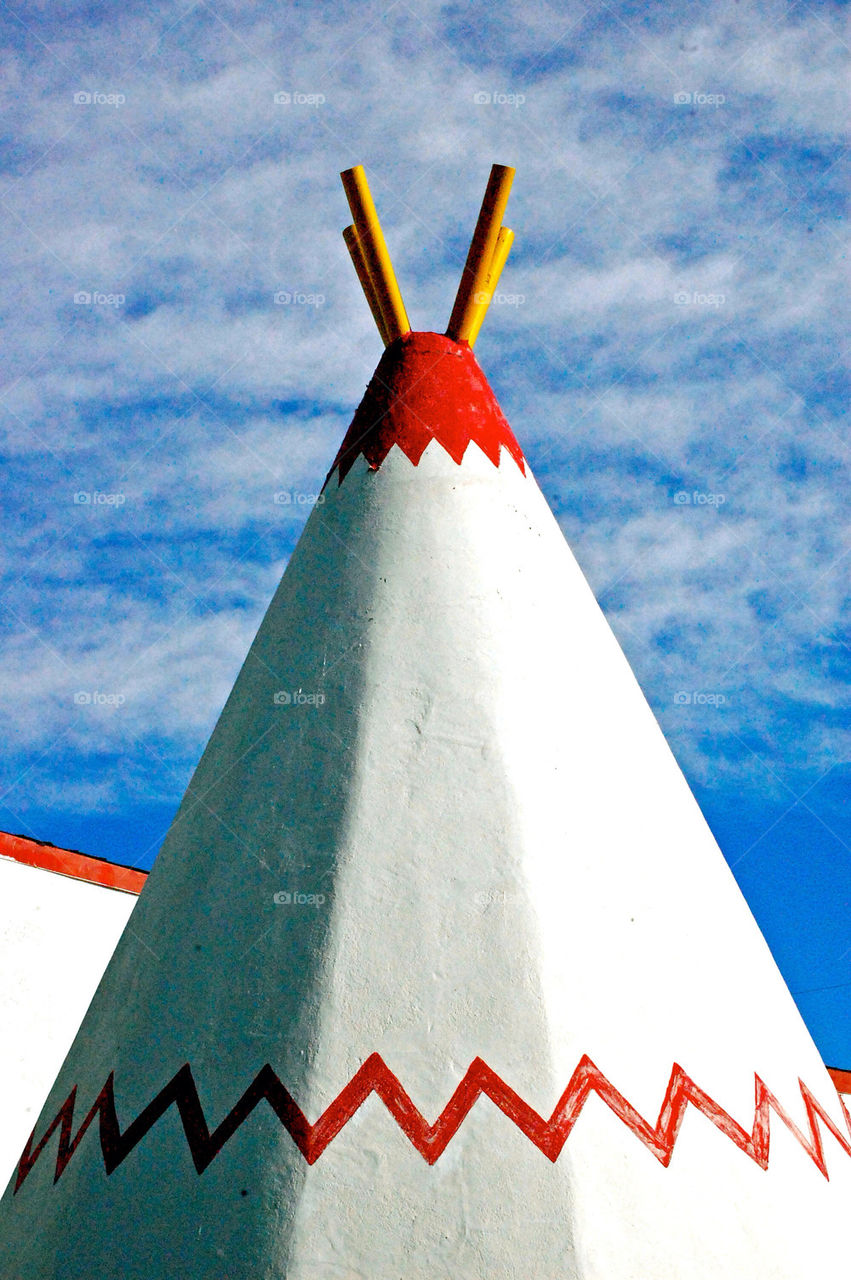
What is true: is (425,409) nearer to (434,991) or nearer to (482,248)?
(482,248)

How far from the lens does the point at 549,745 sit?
114 inches

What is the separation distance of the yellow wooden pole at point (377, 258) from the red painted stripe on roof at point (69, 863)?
3.16 meters

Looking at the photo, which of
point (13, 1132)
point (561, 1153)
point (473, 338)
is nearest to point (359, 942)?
point (561, 1153)

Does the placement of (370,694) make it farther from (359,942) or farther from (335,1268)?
(335,1268)

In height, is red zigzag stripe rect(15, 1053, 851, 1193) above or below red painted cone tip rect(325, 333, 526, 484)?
below

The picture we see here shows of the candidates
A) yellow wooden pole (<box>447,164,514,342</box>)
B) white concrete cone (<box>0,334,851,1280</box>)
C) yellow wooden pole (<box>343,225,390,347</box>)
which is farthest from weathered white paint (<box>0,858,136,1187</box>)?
yellow wooden pole (<box>447,164,514,342</box>)

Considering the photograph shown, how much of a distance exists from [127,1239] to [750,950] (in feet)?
5.56

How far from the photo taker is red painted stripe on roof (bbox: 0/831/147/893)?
222 inches

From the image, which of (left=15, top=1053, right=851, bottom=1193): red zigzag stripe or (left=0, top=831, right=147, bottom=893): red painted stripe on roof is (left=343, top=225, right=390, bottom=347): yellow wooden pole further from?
(left=0, top=831, right=147, bottom=893): red painted stripe on roof

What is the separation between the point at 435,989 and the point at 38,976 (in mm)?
3936

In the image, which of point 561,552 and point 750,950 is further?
point 561,552

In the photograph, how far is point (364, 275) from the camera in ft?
12.5

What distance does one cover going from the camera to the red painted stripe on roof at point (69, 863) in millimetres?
5629

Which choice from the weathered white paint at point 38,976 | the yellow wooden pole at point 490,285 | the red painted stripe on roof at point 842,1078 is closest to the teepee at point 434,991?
the yellow wooden pole at point 490,285
